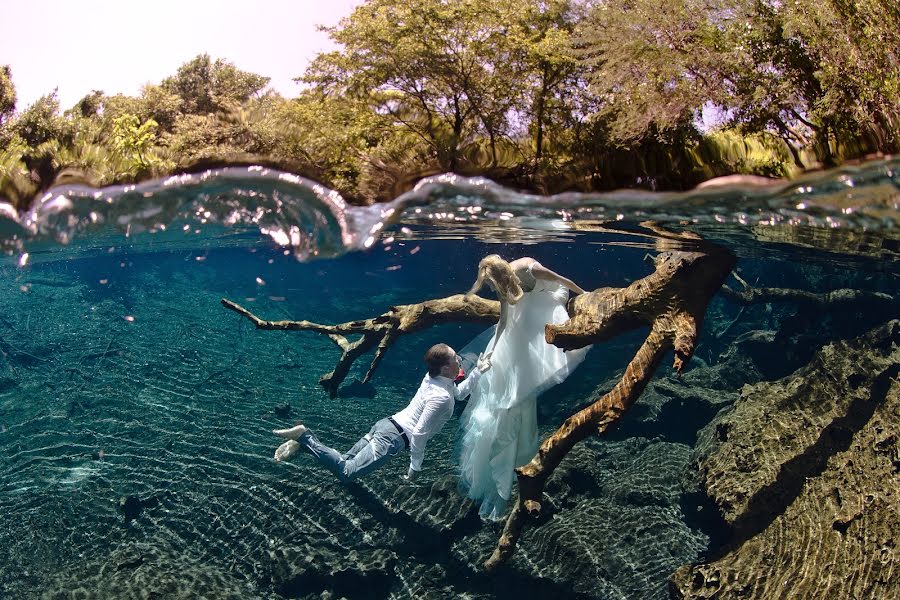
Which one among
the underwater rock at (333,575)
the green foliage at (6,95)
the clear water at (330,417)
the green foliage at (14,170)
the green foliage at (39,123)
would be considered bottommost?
the underwater rock at (333,575)

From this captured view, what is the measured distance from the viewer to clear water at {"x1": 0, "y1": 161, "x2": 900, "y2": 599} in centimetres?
876

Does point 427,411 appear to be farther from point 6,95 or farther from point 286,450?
point 6,95

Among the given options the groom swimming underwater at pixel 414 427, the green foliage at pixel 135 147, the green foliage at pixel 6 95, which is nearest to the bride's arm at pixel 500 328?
the groom swimming underwater at pixel 414 427

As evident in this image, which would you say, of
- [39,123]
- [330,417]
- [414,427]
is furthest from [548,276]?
[330,417]

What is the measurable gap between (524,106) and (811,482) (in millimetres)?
7883

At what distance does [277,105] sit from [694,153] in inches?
239

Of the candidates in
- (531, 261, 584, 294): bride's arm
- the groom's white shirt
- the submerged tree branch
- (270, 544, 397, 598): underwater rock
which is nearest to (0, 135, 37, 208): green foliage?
the groom's white shirt

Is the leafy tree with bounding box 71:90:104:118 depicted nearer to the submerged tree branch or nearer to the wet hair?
the wet hair

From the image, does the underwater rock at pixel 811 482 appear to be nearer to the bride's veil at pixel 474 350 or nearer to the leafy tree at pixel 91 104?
the bride's veil at pixel 474 350

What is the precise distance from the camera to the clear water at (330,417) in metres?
8.76

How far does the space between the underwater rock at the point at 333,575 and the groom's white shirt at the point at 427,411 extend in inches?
92.2

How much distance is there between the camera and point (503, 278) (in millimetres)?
8344

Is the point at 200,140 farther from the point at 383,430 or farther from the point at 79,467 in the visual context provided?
the point at 79,467

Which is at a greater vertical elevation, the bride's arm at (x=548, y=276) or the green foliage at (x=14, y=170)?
the green foliage at (x=14, y=170)
